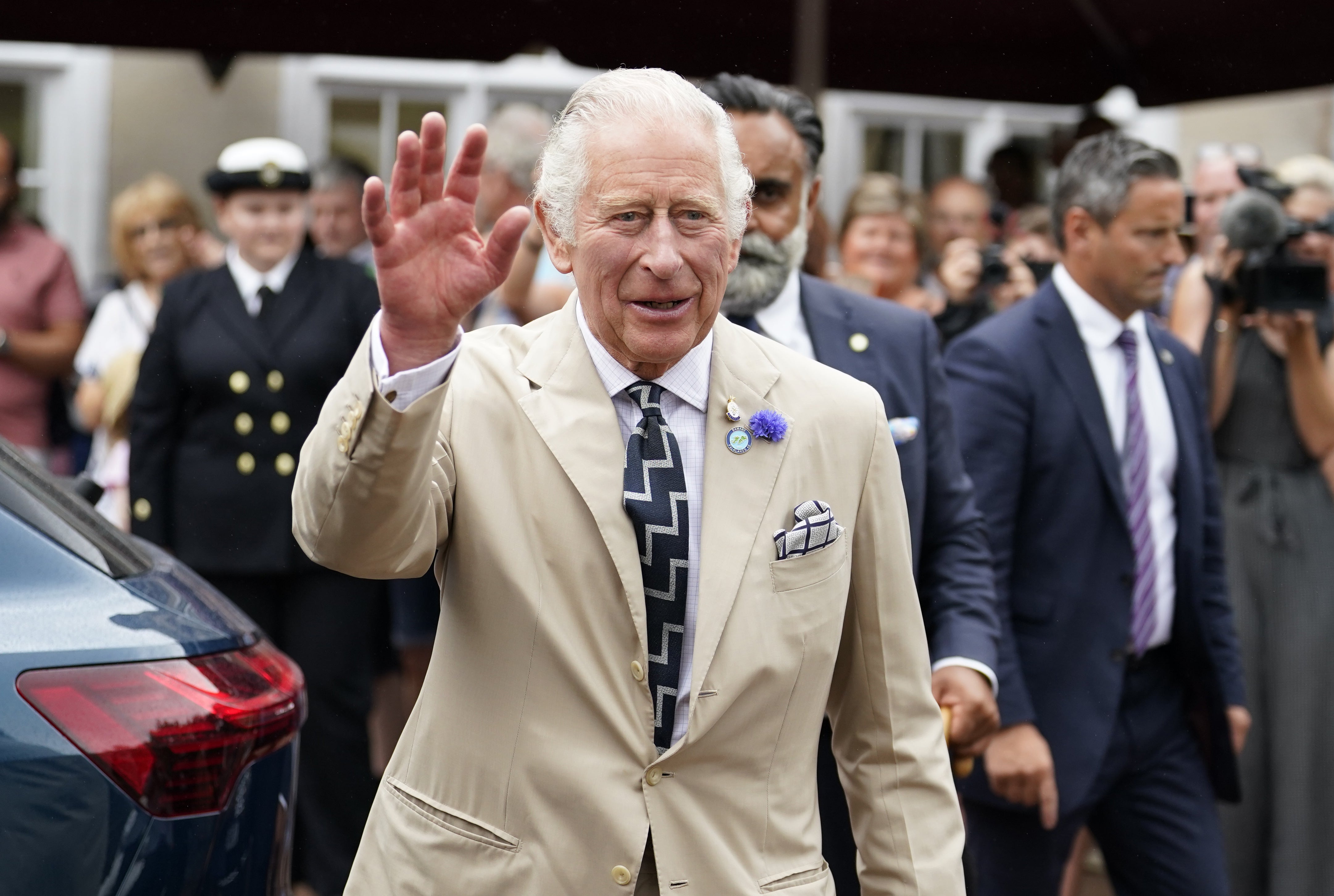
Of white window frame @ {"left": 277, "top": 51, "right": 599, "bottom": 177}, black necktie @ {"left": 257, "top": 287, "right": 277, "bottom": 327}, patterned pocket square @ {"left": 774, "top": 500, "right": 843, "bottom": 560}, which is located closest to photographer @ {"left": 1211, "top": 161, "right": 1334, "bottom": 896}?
black necktie @ {"left": 257, "top": 287, "right": 277, "bottom": 327}

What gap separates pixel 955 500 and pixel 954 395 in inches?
25.8

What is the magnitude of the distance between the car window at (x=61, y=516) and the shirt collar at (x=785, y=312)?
134cm

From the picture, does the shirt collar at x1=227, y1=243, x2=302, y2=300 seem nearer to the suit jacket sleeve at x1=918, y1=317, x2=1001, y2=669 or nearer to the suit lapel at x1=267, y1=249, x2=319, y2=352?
the suit lapel at x1=267, y1=249, x2=319, y2=352

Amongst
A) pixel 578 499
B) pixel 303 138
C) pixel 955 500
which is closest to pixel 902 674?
pixel 578 499

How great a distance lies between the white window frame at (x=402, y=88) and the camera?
10.3 m

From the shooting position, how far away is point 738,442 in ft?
7.77

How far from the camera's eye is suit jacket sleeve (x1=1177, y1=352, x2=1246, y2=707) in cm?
413

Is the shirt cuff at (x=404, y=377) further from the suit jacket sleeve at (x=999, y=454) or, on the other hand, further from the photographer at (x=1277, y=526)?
the photographer at (x=1277, y=526)

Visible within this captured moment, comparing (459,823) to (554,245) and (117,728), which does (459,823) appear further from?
(554,245)

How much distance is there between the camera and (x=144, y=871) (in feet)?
8.04

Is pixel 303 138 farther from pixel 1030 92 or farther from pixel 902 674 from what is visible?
pixel 902 674

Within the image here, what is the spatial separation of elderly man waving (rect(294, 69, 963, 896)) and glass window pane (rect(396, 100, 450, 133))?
332 inches

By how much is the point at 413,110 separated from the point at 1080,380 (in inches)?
292

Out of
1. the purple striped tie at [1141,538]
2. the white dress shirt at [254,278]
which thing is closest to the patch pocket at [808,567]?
the purple striped tie at [1141,538]
